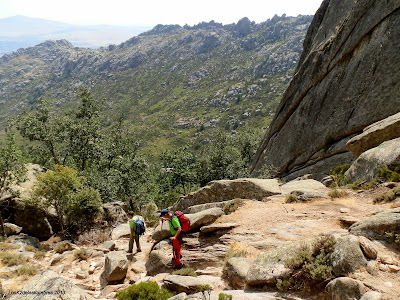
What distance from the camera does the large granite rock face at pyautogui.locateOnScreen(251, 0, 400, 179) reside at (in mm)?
24250

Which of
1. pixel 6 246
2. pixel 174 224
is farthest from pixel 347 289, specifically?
pixel 6 246

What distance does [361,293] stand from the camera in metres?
6.90

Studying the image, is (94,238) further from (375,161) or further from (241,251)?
(375,161)

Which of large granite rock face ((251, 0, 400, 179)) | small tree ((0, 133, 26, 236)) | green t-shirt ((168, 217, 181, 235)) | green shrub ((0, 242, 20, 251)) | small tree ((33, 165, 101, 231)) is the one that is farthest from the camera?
small tree ((33, 165, 101, 231))

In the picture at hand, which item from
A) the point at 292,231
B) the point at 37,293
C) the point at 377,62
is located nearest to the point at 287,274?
the point at 292,231

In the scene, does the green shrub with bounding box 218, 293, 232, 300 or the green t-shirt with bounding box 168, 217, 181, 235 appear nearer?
the green shrub with bounding box 218, 293, 232, 300

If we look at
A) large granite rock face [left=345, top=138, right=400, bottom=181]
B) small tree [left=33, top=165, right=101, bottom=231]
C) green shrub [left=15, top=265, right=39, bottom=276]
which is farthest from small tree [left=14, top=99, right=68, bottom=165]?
large granite rock face [left=345, top=138, right=400, bottom=181]

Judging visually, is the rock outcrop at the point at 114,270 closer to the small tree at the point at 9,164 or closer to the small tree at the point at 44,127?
the small tree at the point at 9,164

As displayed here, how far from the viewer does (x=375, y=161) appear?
61.1 ft

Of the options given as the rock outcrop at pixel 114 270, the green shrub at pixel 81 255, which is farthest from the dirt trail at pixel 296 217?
the green shrub at pixel 81 255

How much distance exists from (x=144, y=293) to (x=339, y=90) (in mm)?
29854

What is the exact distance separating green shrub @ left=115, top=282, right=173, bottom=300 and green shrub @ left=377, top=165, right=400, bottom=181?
1587 centimetres

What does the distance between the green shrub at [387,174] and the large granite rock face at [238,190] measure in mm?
7393

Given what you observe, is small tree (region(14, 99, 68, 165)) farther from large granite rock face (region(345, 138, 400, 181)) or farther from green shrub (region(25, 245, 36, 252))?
large granite rock face (region(345, 138, 400, 181))
